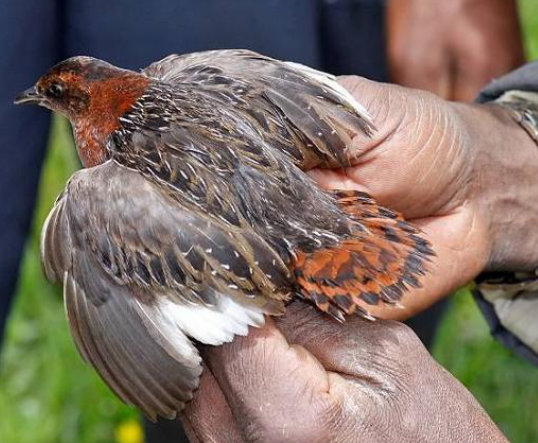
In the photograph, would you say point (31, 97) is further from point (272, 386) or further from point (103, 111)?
point (272, 386)

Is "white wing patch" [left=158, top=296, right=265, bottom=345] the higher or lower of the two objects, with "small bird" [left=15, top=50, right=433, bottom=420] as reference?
lower

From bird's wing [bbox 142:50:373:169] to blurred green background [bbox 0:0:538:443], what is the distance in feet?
6.42

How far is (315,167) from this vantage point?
374 cm

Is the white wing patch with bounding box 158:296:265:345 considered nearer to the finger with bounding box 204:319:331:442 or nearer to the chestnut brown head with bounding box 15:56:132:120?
the finger with bounding box 204:319:331:442

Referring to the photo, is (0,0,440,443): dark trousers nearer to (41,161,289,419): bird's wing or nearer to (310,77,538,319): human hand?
(310,77,538,319): human hand

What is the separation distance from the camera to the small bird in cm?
330

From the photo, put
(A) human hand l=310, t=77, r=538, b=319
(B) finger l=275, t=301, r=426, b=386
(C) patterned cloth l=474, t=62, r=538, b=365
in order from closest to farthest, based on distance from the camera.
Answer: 1. (B) finger l=275, t=301, r=426, b=386
2. (A) human hand l=310, t=77, r=538, b=319
3. (C) patterned cloth l=474, t=62, r=538, b=365

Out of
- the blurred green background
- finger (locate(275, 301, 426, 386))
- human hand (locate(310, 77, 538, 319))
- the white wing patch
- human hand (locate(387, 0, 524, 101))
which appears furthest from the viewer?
the blurred green background

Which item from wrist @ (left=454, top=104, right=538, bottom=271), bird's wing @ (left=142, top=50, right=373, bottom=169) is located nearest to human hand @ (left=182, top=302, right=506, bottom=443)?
bird's wing @ (left=142, top=50, right=373, bottom=169)

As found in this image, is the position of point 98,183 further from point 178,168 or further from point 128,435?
point 128,435

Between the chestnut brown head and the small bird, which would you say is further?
the chestnut brown head

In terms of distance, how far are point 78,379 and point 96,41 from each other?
6.88 feet

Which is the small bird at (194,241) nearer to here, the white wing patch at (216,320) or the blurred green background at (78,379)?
the white wing patch at (216,320)

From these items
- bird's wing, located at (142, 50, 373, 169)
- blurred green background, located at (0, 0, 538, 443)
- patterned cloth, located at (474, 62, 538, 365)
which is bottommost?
blurred green background, located at (0, 0, 538, 443)
